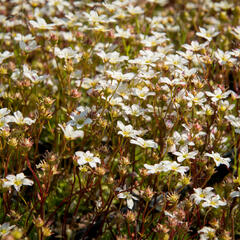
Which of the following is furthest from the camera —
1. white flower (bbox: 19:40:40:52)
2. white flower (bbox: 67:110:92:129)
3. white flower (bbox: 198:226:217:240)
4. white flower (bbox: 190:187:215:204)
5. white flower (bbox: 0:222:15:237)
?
white flower (bbox: 19:40:40:52)

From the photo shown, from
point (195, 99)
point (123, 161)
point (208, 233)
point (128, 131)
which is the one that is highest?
point (195, 99)

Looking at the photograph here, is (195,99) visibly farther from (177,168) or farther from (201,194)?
(201,194)

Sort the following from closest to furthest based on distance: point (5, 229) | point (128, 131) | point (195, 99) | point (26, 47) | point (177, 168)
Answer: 1. point (5, 229)
2. point (177, 168)
3. point (128, 131)
4. point (195, 99)
5. point (26, 47)

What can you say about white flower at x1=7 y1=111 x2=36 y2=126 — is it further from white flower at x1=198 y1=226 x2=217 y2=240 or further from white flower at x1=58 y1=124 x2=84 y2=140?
white flower at x1=198 y1=226 x2=217 y2=240

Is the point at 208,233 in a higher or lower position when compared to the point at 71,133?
lower

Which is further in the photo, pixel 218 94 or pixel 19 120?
pixel 218 94

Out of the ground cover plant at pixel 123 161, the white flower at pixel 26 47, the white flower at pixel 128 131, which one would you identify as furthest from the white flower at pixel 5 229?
the white flower at pixel 26 47

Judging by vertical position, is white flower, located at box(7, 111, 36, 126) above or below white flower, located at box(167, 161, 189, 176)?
above

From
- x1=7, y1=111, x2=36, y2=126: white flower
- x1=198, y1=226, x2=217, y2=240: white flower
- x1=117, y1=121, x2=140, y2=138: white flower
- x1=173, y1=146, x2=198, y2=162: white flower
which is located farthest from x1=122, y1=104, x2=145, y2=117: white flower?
x1=198, y1=226, x2=217, y2=240: white flower

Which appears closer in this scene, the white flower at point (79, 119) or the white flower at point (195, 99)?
the white flower at point (79, 119)

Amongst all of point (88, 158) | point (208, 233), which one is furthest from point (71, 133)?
point (208, 233)

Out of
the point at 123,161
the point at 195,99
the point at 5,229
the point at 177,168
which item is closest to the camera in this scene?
the point at 5,229

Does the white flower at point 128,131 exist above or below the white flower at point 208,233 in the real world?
above

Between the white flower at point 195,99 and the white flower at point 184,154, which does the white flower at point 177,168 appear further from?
the white flower at point 195,99
